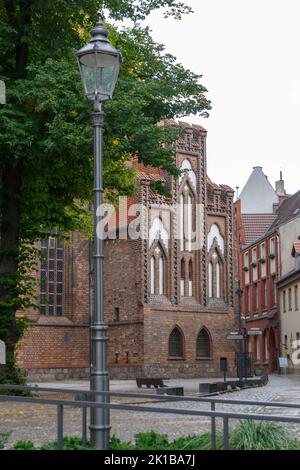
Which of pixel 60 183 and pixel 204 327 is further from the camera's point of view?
pixel 204 327

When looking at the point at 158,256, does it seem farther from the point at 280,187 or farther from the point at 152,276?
the point at 280,187

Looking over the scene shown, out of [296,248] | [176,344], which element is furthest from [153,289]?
[296,248]

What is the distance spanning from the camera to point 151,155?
21812 millimetres

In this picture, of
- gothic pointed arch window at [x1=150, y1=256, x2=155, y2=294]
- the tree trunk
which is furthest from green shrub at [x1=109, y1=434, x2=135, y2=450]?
gothic pointed arch window at [x1=150, y1=256, x2=155, y2=294]

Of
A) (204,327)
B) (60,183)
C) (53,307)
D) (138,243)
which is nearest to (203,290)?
(204,327)

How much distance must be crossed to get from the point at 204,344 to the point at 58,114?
91.3 feet

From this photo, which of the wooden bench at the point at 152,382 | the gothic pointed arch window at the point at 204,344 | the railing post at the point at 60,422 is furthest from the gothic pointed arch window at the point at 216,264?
the railing post at the point at 60,422

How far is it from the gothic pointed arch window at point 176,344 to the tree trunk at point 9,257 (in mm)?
21969

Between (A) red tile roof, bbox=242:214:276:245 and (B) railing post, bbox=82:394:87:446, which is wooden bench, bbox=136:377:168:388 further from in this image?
(A) red tile roof, bbox=242:214:276:245

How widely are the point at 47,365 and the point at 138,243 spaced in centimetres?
769

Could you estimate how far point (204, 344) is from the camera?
46.5m

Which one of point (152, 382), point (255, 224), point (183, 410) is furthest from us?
point (255, 224)

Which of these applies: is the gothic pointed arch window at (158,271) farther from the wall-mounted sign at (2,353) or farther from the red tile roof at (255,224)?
the red tile roof at (255,224)
